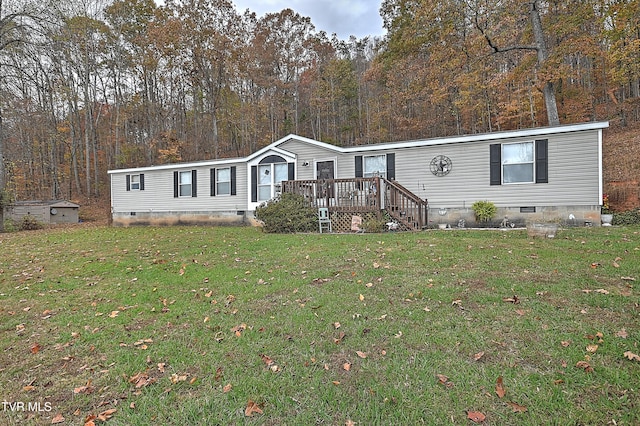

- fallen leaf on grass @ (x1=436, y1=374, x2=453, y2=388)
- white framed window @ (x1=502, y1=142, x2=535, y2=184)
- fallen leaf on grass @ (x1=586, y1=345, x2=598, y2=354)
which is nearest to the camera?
fallen leaf on grass @ (x1=436, y1=374, x2=453, y2=388)

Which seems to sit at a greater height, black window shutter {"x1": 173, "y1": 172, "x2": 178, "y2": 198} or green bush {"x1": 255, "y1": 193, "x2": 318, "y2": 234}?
black window shutter {"x1": 173, "y1": 172, "x2": 178, "y2": 198}

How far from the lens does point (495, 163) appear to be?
10867 mm

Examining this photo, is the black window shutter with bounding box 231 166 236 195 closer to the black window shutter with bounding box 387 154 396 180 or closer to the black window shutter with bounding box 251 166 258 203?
the black window shutter with bounding box 251 166 258 203

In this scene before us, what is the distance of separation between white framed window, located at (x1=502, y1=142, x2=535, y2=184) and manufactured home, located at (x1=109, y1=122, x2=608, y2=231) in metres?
0.03

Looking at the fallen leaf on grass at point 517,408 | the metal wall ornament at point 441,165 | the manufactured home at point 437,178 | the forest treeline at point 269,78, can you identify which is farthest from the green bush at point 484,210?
the fallen leaf on grass at point 517,408

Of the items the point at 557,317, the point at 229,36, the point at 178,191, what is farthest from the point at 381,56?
the point at 557,317

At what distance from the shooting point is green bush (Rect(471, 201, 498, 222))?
1074cm

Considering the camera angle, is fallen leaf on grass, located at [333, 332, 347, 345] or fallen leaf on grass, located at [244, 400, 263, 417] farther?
fallen leaf on grass, located at [333, 332, 347, 345]

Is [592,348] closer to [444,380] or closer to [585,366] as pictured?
[585,366]

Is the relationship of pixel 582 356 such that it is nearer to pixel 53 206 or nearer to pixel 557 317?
pixel 557 317

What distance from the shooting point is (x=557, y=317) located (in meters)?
3.32

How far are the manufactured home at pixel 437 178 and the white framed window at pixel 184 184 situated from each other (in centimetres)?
179

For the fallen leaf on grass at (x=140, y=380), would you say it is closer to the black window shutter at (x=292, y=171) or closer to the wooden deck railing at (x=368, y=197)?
the wooden deck railing at (x=368, y=197)

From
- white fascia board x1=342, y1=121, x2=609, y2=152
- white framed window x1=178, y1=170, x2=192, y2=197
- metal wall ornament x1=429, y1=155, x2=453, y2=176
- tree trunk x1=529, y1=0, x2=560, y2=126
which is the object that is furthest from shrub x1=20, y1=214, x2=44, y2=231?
tree trunk x1=529, y1=0, x2=560, y2=126
